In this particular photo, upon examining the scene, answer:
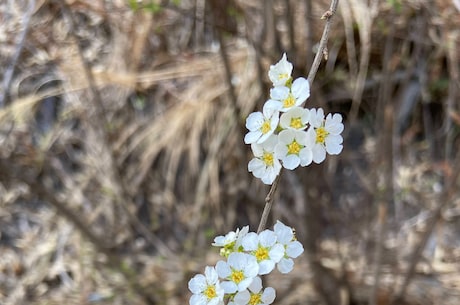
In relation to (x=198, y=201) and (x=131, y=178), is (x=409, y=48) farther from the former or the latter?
(x=131, y=178)

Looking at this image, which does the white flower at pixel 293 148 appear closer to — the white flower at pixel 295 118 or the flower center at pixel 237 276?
the white flower at pixel 295 118

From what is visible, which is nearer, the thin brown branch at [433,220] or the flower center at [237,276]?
the flower center at [237,276]

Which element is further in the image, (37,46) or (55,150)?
(55,150)

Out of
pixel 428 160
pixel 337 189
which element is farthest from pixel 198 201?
pixel 428 160

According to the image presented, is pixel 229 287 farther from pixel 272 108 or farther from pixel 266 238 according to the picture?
pixel 272 108

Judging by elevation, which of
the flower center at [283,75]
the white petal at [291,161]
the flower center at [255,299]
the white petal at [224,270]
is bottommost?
the flower center at [255,299]

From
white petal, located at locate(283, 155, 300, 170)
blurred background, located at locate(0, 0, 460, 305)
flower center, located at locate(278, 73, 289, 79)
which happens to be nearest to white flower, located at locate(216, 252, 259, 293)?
white petal, located at locate(283, 155, 300, 170)

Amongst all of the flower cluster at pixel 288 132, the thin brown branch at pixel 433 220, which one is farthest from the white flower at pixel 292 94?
the thin brown branch at pixel 433 220
